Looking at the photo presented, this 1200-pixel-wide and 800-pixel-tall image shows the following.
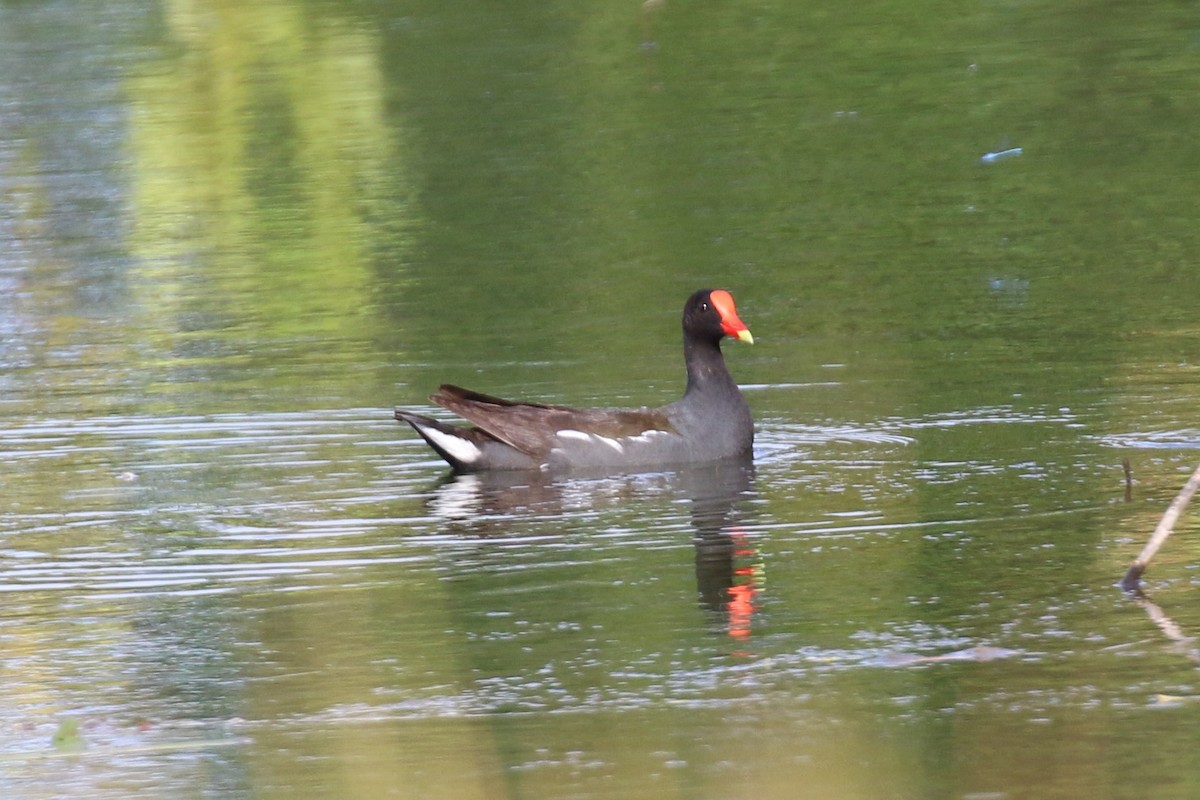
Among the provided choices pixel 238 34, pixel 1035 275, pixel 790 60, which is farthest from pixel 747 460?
pixel 238 34

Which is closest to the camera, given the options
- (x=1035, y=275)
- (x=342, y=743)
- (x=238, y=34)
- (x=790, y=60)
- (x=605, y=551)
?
(x=342, y=743)

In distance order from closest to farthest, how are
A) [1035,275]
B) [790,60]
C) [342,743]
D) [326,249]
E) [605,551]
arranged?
[342,743] → [605,551] → [1035,275] → [326,249] → [790,60]

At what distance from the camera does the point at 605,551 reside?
1055 cm

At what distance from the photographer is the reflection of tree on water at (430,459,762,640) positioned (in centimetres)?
1021

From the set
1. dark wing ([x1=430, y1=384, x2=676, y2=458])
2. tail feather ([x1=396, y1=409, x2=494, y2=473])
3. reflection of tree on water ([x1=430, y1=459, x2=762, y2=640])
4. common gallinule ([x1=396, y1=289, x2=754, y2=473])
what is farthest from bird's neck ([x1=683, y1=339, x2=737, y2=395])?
tail feather ([x1=396, y1=409, x2=494, y2=473])

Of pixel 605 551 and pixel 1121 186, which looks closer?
pixel 605 551

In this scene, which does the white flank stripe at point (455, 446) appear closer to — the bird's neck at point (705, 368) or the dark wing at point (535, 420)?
the dark wing at point (535, 420)

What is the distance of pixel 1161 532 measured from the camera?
26.8 ft

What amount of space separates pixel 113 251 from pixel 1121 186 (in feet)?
30.0

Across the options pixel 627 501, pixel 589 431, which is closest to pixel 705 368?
pixel 589 431

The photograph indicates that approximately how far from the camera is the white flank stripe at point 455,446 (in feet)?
41.6

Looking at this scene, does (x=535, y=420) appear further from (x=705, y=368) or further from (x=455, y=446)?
(x=705, y=368)

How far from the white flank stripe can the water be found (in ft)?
0.64

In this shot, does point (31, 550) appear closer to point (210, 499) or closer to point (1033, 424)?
point (210, 499)
